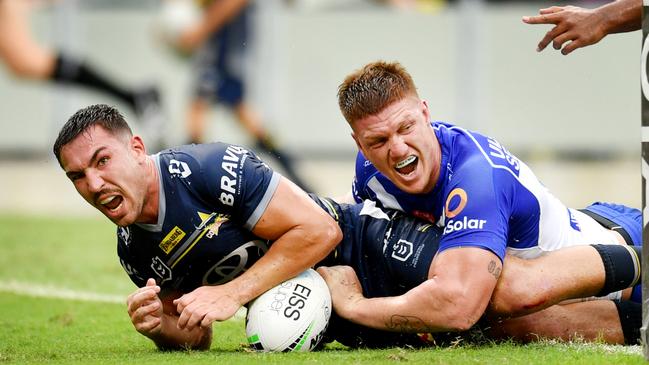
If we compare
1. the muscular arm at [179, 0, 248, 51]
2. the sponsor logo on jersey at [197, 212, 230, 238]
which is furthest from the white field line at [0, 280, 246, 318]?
the muscular arm at [179, 0, 248, 51]

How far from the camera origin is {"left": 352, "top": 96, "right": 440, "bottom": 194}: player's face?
19.9 ft

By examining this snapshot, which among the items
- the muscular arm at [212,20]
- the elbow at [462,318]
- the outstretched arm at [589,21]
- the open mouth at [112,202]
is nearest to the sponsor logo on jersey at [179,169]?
the open mouth at [112,202]

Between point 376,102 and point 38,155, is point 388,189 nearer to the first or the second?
point 376,102

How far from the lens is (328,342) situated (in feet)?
20.7

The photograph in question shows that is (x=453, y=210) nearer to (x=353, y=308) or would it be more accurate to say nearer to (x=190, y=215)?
(x=353, y=308)

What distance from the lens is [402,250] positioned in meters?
6.25

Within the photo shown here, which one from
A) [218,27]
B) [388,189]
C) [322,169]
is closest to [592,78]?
[322,169]

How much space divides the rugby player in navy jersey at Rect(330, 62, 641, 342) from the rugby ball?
171mm

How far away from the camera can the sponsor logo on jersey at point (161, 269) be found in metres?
6.02

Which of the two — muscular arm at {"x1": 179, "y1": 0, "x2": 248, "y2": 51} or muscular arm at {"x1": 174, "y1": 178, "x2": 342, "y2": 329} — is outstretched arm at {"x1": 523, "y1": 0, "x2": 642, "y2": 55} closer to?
muscular arm at {"x1": 174, "y1": 178, "x2": 342, "y2": 329}

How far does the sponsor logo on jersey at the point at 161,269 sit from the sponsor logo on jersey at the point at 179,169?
16.7 inches

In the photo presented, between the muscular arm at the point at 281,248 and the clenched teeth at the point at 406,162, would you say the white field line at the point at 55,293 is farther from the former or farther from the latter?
the clenched teeth at the point at 406,162

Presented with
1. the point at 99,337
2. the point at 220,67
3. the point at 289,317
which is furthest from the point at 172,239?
the point at 220,67

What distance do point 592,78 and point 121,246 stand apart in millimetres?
16782
